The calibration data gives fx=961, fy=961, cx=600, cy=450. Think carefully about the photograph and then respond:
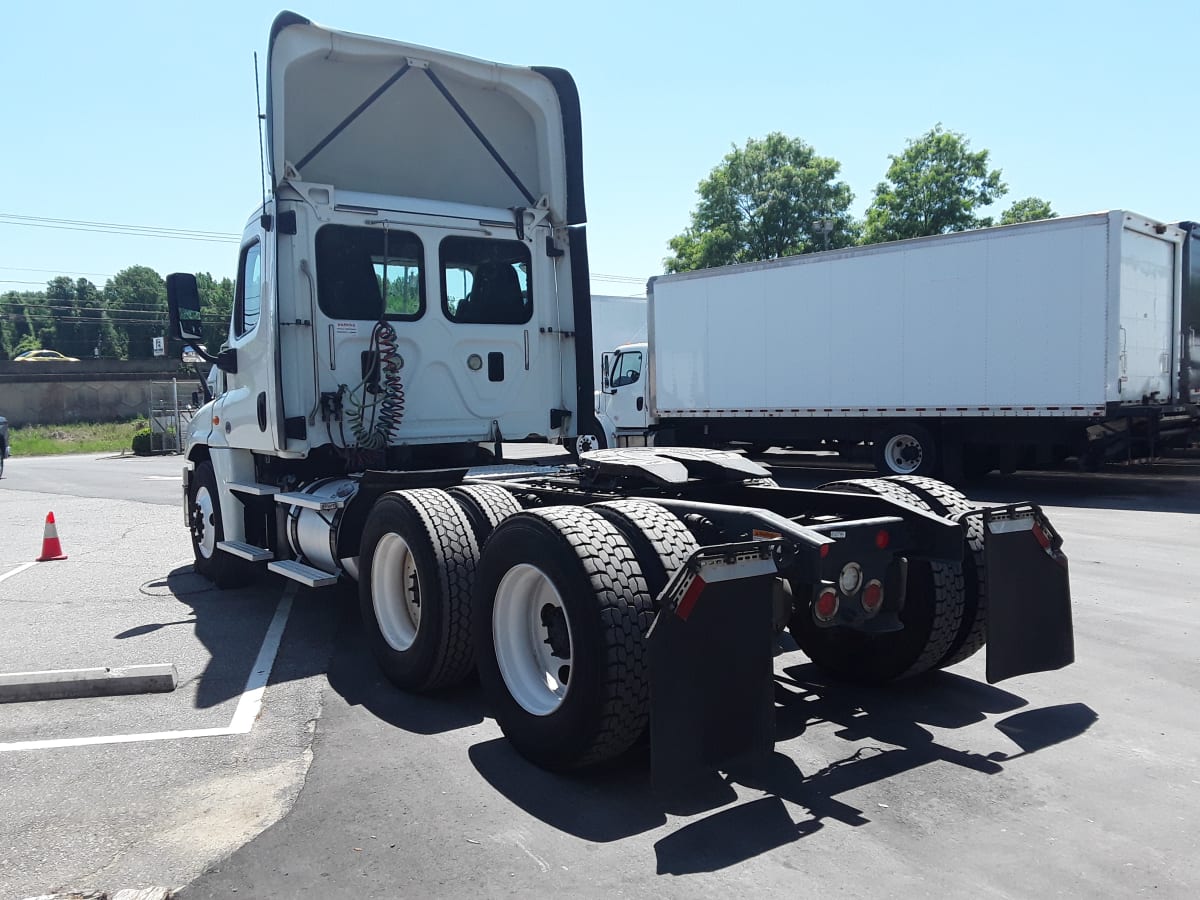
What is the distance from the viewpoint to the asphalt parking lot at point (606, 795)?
3242 millimetres

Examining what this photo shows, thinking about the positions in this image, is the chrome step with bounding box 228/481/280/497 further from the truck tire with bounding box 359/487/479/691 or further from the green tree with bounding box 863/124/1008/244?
the green tree with bounding box 863/124/1008/244

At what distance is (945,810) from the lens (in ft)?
12.1

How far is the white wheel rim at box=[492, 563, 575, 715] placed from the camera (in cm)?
438

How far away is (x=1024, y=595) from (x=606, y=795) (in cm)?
222

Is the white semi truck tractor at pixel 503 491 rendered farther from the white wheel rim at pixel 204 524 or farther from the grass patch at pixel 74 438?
the grass patch at pixel 74 438

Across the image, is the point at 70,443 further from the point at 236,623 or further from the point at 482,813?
the point at 482,813

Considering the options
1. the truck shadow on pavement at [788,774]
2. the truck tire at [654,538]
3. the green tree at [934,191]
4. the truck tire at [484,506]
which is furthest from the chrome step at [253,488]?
the green tree at [934,191]

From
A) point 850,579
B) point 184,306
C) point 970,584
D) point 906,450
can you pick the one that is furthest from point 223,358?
point 906,450

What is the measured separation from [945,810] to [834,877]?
743mm

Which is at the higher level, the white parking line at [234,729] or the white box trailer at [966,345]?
the white box trailer at [966,345]

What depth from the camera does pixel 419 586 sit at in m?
5.14

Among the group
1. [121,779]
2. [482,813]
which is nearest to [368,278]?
[121,779]

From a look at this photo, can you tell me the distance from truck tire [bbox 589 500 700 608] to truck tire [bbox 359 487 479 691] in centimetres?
104

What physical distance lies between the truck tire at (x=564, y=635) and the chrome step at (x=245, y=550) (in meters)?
3.15
